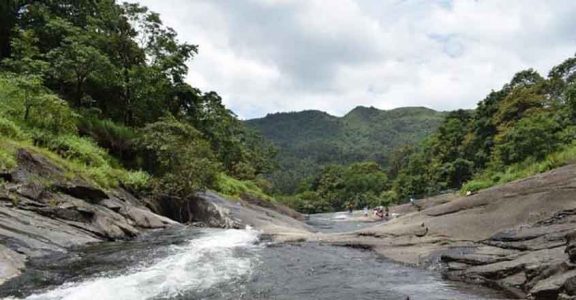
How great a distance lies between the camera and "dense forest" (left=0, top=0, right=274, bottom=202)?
23938 millimetres

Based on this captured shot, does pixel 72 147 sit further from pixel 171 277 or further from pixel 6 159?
pixel 171 277

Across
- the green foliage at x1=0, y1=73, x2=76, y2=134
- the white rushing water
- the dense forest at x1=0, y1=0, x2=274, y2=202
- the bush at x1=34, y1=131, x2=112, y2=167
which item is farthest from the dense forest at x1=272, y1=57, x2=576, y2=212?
the green foliage at x1=0, y1=73, x2=76, y2=134

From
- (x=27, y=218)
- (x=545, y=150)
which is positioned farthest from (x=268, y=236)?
(x=545, y=150)

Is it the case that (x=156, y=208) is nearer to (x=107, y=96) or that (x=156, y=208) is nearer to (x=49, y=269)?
(x=107, y=96)

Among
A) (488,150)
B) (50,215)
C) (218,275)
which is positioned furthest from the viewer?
(488,150)

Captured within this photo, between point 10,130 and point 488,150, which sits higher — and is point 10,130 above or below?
below

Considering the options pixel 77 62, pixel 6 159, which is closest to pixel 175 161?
pixel 77 62

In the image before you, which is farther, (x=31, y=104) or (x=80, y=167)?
(x=31, y=104)

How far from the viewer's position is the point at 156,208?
91.5 feet

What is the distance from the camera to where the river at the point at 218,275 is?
36.6ft

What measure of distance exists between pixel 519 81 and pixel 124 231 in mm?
78936

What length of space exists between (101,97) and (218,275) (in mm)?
26335

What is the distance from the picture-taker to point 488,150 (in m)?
79.4

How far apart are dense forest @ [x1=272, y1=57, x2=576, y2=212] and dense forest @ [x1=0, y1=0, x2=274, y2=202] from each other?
65.7 ft
